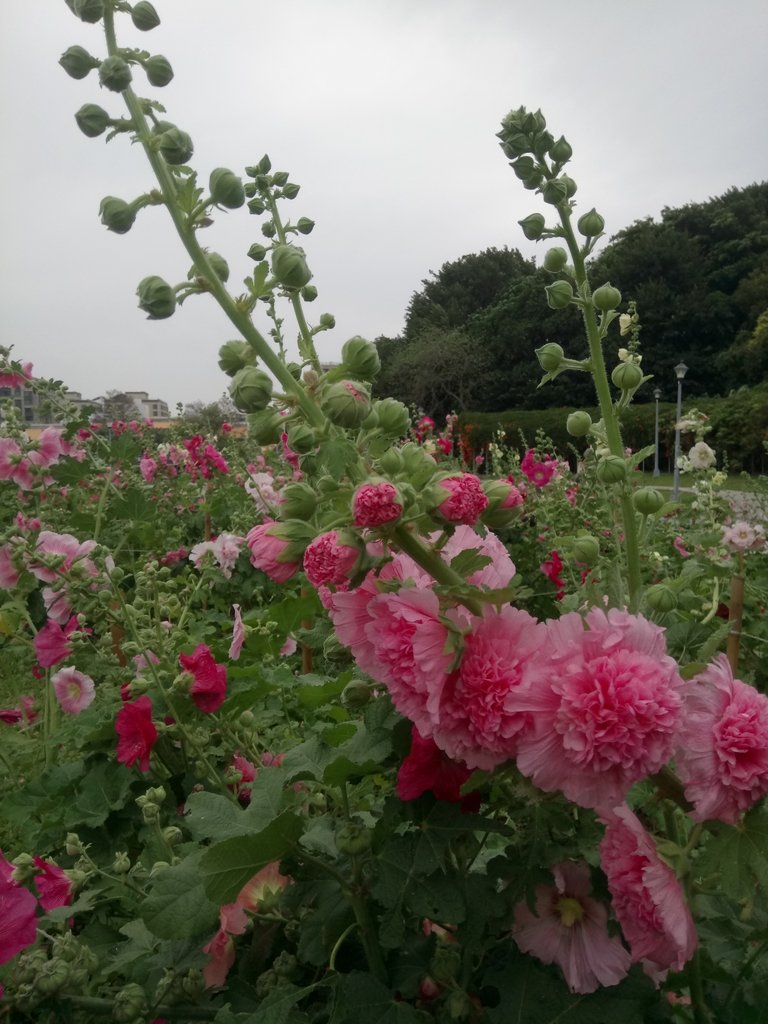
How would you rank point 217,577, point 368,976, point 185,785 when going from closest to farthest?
point 368,976
point 185,785
point 217,577

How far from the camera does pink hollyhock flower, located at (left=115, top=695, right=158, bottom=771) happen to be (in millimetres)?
1389

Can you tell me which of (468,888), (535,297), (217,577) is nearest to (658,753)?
(468,888)

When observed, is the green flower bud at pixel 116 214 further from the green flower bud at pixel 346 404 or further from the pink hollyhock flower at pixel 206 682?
the pink hollyhock flower at pixel 206 682

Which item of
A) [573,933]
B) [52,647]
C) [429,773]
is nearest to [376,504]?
[429,773]

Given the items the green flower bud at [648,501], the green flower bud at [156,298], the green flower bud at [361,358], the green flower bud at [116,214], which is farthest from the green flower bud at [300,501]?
the green flower bud at [648,501]

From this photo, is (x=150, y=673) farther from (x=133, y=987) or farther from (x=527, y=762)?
(x=527, y=762)

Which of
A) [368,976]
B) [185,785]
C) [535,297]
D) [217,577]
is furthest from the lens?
[535,297]

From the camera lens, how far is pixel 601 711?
75 centimetres

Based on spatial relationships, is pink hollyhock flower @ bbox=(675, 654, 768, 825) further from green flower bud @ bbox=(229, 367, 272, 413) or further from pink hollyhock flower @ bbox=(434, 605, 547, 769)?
green flower bud @ bbox=(229, 367, 272, 413)

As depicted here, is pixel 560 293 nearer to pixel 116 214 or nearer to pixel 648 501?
pixel 648 501

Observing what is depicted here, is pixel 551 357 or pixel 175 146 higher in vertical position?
pixel 175 146

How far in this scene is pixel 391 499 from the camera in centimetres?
77

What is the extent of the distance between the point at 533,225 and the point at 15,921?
116 centimetres

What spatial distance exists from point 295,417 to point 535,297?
36.5 m
